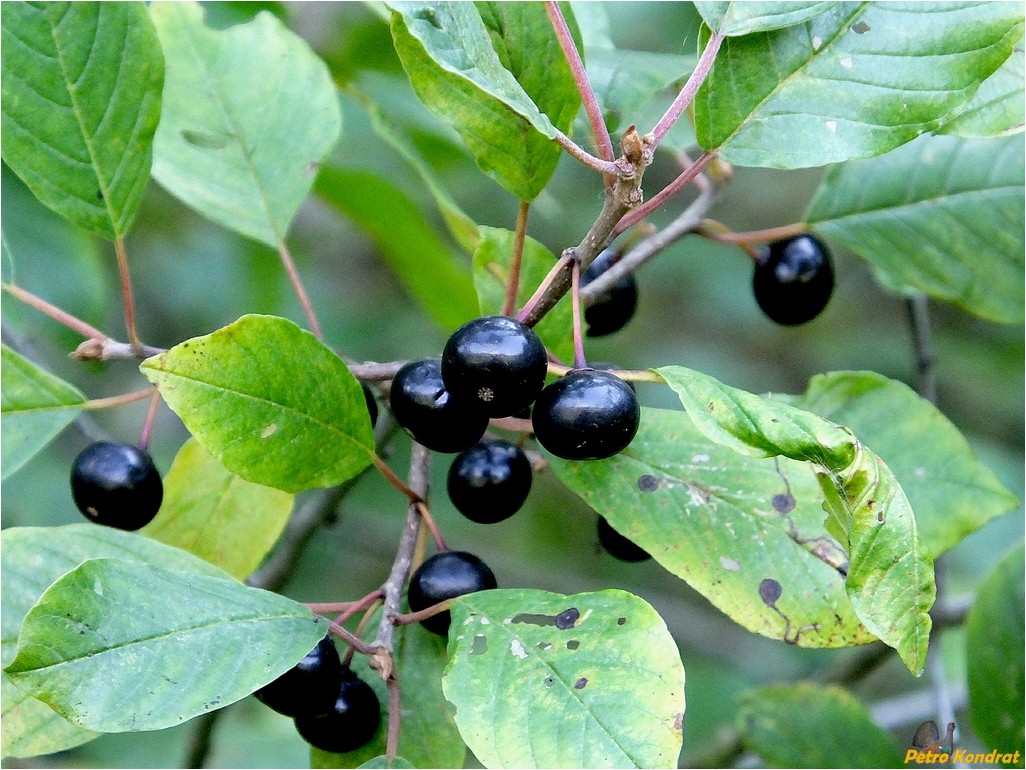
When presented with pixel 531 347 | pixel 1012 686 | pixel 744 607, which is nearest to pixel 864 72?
pixel 531 347

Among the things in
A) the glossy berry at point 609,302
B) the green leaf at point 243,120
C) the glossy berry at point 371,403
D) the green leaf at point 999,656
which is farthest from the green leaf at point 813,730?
the green leaf at point 243,120

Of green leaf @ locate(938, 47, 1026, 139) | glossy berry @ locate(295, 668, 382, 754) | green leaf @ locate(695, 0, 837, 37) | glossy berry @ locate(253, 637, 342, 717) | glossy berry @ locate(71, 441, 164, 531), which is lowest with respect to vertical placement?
glossy berry @ locate(295, 668, 382, 754)

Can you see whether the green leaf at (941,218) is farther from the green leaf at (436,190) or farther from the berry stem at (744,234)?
the green leaf at (436,190)

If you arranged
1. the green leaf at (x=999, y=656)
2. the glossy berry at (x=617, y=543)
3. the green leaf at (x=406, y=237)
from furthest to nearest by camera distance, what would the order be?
the green leaf at (x=406, y=237) → the green leaf at (x=999, y=656) → the glossy berry at (x=617, y=543)

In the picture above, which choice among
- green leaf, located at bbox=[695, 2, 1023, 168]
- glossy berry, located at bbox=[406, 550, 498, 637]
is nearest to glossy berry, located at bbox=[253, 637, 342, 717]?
glossy berry, located at bbox=[406, 550, 498, 637]

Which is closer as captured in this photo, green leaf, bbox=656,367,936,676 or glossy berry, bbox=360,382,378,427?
green leaf, bbox=656,367,936,676

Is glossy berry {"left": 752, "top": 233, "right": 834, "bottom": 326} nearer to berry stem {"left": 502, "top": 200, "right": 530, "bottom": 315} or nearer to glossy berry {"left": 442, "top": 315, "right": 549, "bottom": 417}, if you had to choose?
berry stem {"left": 502, "top": 200, "right": 530, "bottom": 315}

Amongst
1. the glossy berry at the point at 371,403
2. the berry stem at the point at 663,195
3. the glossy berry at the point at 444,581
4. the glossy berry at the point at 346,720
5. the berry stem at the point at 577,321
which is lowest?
the glossy berry at the point at 346,720

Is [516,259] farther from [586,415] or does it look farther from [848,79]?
[848,79]
